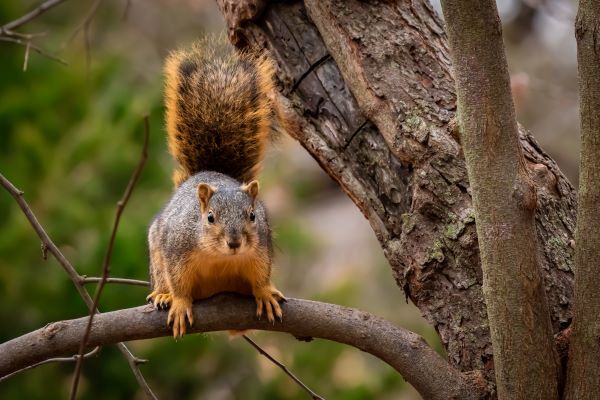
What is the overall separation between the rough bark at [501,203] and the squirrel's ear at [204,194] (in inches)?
36.2

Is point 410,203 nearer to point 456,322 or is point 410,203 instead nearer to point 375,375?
point 456,322

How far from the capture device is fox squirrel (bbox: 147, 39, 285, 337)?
246 cm

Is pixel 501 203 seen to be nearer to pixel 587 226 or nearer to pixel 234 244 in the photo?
pixel 587 226

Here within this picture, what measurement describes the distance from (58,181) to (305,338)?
101 inches

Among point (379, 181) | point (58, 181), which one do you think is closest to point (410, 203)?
point (379, 181)

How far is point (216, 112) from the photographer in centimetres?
291

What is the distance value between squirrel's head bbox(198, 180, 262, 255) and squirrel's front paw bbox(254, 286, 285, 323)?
0.41ft

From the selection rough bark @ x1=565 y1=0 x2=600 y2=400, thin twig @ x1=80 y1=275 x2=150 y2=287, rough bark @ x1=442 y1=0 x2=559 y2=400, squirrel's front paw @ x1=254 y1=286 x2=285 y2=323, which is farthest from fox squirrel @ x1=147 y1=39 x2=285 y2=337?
rough bark @ x1=565 y1=0 x2=600 y2=400

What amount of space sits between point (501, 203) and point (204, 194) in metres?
1.01

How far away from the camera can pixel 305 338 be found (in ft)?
7.56

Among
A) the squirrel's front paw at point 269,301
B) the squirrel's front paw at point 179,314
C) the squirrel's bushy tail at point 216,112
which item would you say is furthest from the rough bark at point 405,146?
the squirrel's front paw at point 179,314

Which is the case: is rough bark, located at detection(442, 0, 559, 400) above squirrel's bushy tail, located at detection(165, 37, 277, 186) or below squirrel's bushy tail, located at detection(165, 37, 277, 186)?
below

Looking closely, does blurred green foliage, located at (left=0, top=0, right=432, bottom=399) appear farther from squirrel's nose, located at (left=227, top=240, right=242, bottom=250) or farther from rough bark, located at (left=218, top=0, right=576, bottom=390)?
squirrel's nose, located at (left=227, top=240, right=242, bottom=250)

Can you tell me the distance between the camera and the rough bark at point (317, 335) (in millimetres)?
2029
